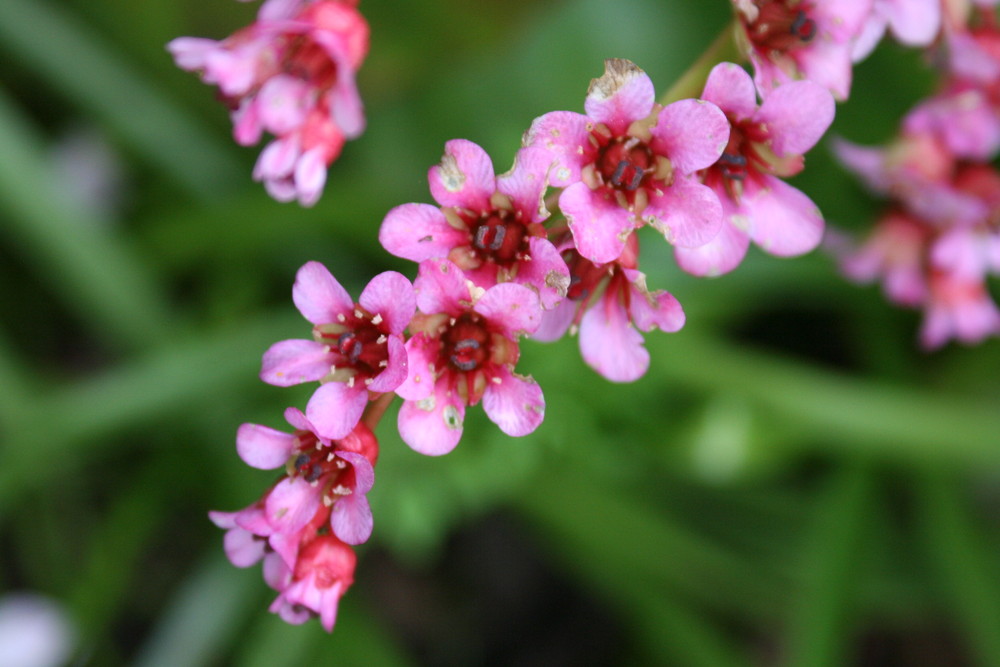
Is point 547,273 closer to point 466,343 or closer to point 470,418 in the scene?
point 466,343

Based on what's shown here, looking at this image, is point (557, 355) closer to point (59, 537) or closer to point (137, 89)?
point (137, 89)

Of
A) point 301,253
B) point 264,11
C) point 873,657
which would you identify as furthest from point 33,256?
point 873,657

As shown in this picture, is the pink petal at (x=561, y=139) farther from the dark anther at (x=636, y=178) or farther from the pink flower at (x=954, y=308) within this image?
the pink flower at (x=954, y=308)

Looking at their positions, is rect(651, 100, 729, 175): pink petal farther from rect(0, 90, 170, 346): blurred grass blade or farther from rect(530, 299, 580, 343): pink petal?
rect(0, 90, 170, 346): blurred grass blade

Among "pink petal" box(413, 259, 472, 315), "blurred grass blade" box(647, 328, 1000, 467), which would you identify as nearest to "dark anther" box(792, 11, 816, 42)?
"pink petal" box(413, 259, 472, 315)

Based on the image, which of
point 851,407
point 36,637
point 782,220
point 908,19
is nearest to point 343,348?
point 782,220

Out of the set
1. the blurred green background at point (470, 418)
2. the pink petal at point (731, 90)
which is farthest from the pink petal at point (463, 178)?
the blurred green background at point (470, 418)

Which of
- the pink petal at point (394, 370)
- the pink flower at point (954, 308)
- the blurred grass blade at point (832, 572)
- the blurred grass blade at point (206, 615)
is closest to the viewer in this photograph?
the pink petal at point (394, 370)
